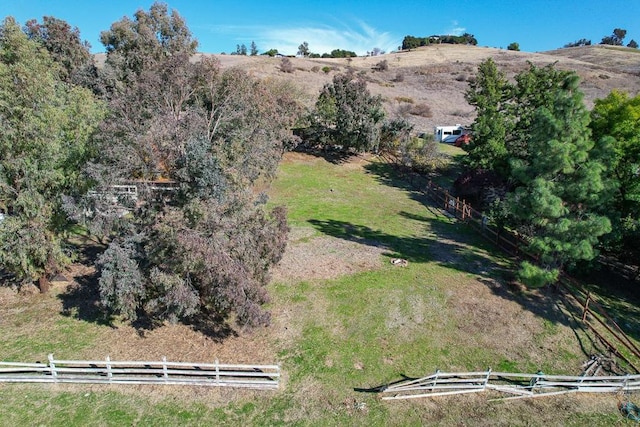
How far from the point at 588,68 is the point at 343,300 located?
96400 millimetres

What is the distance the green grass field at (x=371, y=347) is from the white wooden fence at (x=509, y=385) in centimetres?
31

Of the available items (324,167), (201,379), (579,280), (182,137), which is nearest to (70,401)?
(201,379)

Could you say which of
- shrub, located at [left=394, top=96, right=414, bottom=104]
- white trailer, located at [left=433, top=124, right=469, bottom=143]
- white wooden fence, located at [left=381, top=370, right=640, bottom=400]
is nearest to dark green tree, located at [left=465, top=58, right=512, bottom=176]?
white trailer, located at [left=433, top=124, right=469, bottom=143]

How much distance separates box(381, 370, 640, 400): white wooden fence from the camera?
13273 mm

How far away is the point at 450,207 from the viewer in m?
31.2

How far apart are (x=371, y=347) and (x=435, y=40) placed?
147692 mm

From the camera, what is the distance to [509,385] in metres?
13.7

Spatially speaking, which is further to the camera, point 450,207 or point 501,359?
point 450,207

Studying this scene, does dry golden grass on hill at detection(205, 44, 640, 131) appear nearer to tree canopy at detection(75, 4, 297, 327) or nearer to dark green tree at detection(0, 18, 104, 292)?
dark green tree at detection(0, 18, 104, 292)

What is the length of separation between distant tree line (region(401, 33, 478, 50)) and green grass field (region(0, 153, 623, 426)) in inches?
5034

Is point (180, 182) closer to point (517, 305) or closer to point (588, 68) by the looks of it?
point (517, 305)

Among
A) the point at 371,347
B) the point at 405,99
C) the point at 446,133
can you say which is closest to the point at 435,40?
the point at 405,99

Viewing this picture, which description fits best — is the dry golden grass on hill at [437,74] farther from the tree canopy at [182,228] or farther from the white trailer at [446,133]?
the tree canopy at [182,228]

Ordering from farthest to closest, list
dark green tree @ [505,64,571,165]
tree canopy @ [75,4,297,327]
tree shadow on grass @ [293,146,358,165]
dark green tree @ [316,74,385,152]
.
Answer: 1. tree shadow on grass @ [293,146,358,165]
2. dark green tree @ [316,74,385,152]
3. dark green tree @ [505,64,571,165]
4. tree canopy @ [75,4,297,327]
